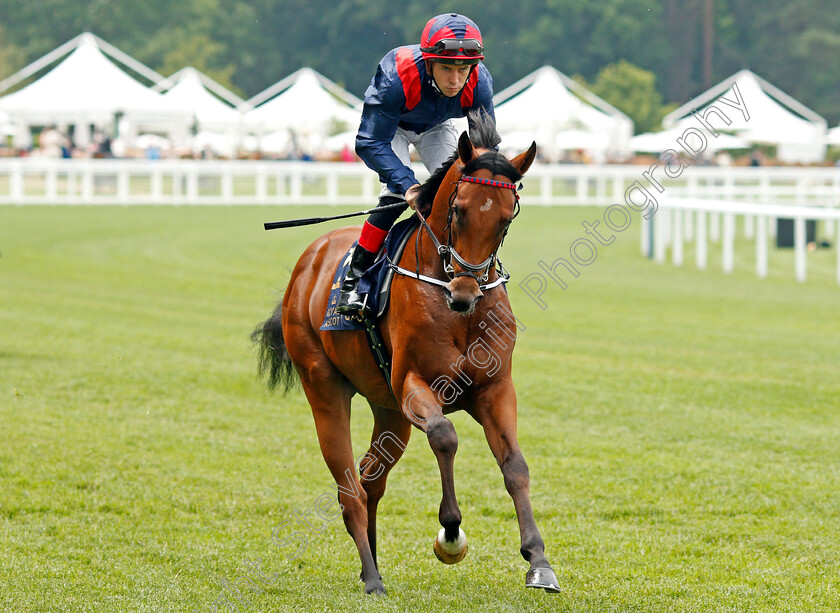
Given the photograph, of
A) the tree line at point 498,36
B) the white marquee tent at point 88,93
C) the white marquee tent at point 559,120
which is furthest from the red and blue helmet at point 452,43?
the tree line at point 498,36

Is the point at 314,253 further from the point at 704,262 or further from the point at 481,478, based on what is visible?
the point at 704,262

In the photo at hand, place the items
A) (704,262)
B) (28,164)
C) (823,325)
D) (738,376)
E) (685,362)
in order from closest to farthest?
(738,376) → (685,362) → (823,325) → (704,262) → (28,164)

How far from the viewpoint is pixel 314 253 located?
5.93 meters

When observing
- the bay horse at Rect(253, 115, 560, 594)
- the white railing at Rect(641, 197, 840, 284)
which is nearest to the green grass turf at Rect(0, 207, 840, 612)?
the bay horse at Rect(253, 115, 560, 594)

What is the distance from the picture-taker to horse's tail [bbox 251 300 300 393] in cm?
612

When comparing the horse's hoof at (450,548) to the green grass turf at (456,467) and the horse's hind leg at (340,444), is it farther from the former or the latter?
the horse's hind leg at (340,444)

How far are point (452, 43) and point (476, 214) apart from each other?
852 mm

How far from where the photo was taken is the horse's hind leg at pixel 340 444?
5.15 metres

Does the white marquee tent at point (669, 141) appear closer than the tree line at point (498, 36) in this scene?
Yes

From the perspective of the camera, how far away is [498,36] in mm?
68125

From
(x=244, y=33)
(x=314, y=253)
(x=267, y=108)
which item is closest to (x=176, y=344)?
(x=314, y=253)

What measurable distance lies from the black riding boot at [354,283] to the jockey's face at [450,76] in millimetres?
863

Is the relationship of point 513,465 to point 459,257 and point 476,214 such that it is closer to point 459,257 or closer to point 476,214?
point 459,257

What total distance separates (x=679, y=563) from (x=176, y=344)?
7247mm
